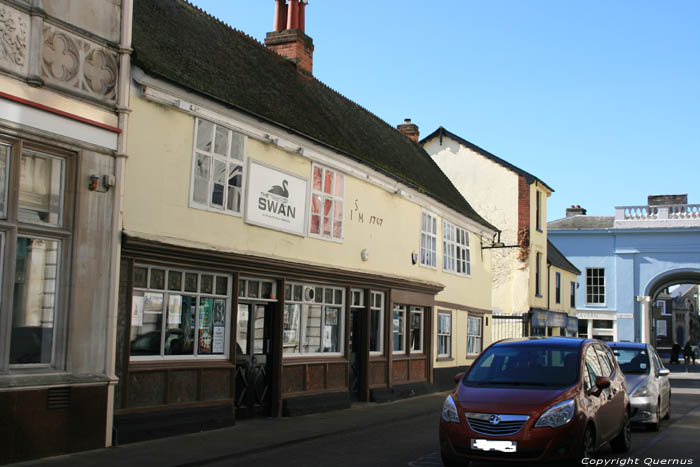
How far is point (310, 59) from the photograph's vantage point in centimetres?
2025

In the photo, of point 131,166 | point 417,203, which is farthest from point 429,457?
point 417,203

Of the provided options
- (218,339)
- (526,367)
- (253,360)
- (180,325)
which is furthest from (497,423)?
(253,360)

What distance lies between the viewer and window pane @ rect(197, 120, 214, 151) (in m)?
12.7

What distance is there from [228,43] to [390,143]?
8279 millimetres

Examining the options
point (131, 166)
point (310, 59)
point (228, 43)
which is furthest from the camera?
point (310, 59)

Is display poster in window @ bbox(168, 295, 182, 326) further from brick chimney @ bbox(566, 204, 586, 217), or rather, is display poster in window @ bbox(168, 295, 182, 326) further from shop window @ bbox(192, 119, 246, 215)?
brick chimney @ bbox(566, 204, 586, 217)

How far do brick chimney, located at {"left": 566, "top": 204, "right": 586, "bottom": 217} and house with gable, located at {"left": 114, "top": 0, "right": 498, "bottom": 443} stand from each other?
95.5 feet

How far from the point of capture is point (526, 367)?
A: 962 cm

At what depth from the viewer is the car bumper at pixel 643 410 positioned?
42.9ft

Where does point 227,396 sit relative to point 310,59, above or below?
below

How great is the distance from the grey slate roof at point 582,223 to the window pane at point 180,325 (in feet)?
120

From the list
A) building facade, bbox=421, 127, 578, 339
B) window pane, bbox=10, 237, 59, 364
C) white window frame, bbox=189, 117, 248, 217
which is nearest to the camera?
window pane, bbox=10, 237, 59, 364

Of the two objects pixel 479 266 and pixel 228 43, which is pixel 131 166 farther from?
pixel 479 266

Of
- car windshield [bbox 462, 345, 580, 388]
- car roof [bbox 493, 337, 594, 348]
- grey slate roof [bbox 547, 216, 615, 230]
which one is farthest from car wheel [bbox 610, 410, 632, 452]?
grey slate roof [bbox 547, 216, 615, 230]
